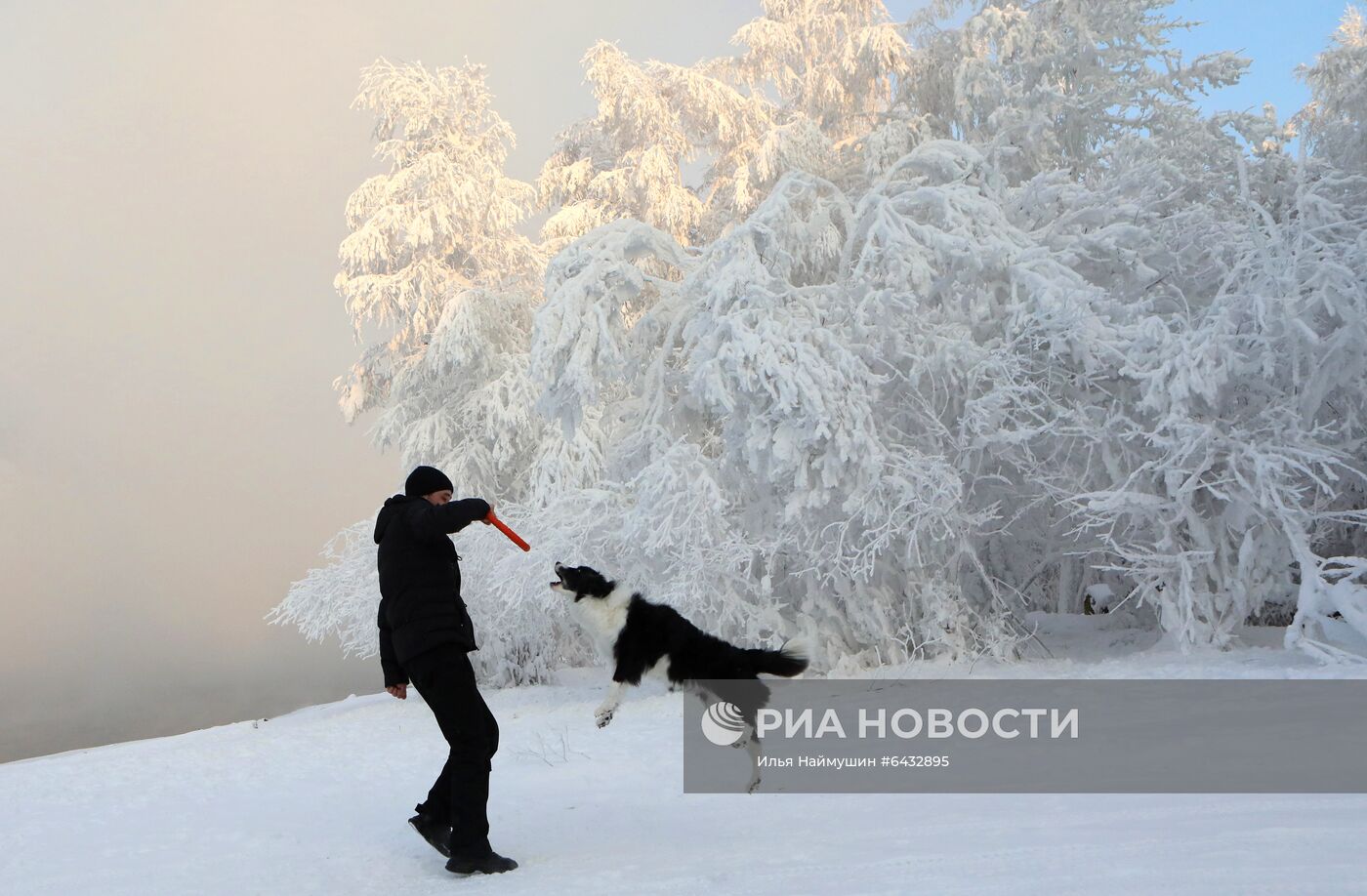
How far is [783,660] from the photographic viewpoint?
593 centimetres

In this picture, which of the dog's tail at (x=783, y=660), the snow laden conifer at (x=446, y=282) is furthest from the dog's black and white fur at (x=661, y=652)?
the snow laden conifer at (x=446, y=282)

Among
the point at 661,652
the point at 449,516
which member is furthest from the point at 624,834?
the point at 449,516

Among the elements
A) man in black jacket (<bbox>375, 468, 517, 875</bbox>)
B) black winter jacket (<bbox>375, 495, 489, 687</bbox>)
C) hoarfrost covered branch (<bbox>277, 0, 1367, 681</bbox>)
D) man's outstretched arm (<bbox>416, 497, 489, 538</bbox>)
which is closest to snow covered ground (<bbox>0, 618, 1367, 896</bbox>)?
man in black jacket (<bbox>375, 468, 517, 875</bbox>)

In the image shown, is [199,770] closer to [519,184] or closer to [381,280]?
[381,280]

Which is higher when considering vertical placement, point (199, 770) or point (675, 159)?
point (675, 159)

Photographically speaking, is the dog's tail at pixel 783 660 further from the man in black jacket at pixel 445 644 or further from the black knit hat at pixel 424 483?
the black knit hat at pixel 424 483

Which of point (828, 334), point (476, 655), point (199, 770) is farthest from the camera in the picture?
point (476, 655)

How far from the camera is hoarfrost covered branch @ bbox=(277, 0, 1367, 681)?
11320mm

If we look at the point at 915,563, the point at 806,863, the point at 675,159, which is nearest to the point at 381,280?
the point at 675,159

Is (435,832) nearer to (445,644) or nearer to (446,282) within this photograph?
(445,644)

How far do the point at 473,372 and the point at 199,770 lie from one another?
895 cm

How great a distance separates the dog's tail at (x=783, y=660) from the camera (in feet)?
19.2

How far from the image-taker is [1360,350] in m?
10.8

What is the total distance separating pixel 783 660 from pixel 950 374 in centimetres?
698
